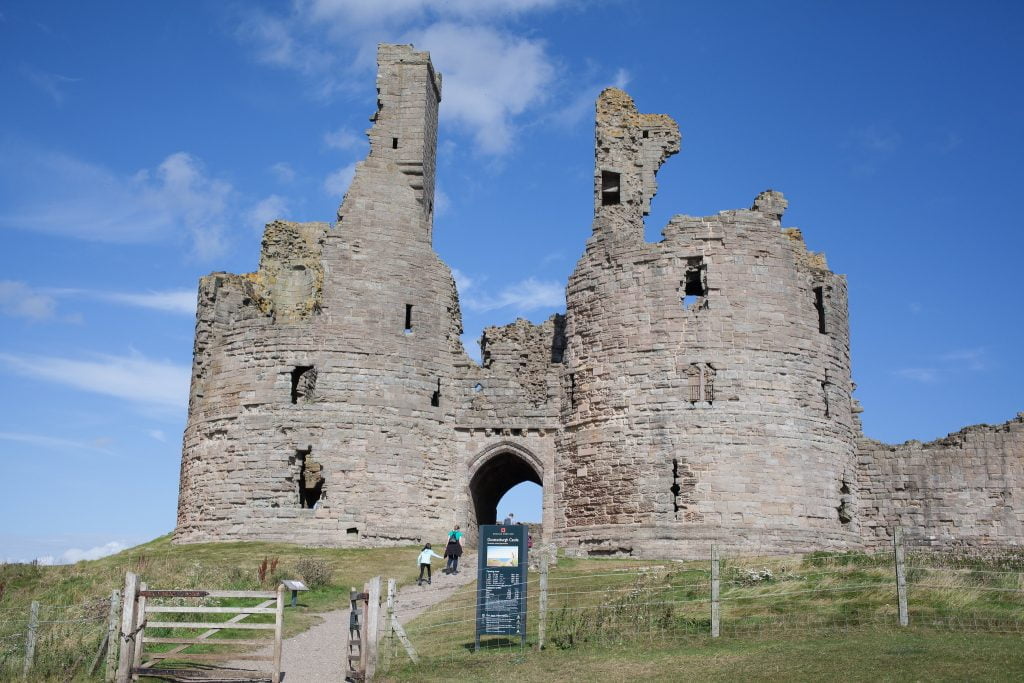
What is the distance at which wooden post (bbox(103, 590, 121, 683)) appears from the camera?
1548cm

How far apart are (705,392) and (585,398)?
10.4ft

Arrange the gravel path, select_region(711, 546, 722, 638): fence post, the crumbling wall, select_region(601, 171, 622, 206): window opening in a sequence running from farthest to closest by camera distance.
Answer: select_region(601, 171, 622, 206): window opening, the crumbling wall, select_region(711, 546, 722, 638): fence post, the gravel path

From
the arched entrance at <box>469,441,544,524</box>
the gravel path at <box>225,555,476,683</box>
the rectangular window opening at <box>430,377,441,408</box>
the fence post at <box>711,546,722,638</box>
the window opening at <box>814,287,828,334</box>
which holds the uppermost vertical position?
the window opening at <box>814,287,828,334</box>

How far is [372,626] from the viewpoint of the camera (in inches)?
605

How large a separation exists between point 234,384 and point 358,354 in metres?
3.46

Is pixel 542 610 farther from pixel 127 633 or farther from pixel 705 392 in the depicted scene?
pixel 705 392

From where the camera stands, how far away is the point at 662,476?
27.5m

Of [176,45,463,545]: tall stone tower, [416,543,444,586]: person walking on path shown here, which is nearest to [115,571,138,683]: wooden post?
[416,543,444,586]: person walking on path

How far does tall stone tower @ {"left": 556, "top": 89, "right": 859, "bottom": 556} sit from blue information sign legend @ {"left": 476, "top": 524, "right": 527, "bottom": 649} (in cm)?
1079

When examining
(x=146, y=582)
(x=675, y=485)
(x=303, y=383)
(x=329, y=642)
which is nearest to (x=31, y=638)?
(x=329, y=642)

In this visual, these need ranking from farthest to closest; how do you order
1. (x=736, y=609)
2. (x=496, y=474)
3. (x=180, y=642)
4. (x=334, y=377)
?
1. (x=496, y=474)
2. (x=334, y=377)
3. (x=736, y=609)
4. (x=180, y=642)

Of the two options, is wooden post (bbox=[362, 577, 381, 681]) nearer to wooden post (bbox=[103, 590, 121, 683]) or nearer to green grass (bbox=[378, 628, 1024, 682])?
green grass (bbox=[378, 628, 1024, 682])

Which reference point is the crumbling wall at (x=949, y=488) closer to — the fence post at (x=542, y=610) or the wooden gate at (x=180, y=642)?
the fence post at (x=542, y=610)

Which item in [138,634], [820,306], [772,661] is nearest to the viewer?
[772,661]
